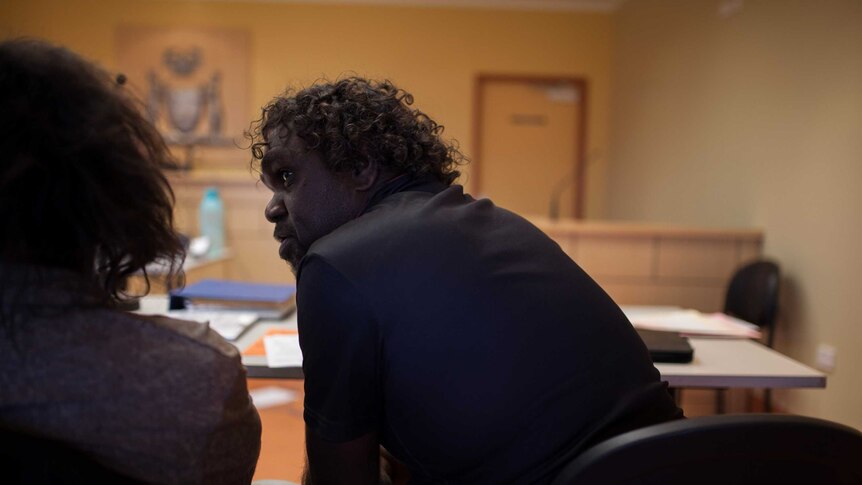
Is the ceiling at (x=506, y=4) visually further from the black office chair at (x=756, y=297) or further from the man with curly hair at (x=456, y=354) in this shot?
the man with curly hair at (x=456, y=354)

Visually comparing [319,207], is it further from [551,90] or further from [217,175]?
[551,90]

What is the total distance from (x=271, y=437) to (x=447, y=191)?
1471 mm

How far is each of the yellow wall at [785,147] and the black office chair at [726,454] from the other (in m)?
2.22

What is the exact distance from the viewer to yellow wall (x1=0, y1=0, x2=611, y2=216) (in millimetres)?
5777

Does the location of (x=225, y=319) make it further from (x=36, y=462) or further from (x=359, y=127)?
(x=36, y=462)

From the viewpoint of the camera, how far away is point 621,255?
10.3 feet

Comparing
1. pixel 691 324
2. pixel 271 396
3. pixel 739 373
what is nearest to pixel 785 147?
pixel 691 324

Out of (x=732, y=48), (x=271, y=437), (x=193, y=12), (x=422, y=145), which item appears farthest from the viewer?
(x=193, y=12)

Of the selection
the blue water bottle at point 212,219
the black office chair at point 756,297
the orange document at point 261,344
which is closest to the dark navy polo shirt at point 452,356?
the orange document at point 261,344

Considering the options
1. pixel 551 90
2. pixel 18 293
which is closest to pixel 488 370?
pixel 18 293

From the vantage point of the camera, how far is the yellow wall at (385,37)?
5.78 metres

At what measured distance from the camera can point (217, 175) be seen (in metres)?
3.95

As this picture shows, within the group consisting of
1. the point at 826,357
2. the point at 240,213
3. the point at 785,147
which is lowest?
the point at 826,357

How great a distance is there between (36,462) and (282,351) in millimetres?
725
